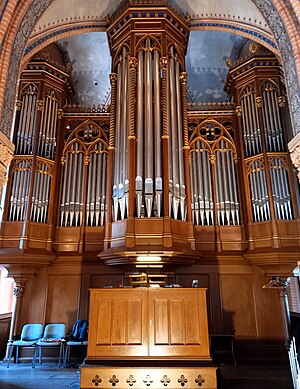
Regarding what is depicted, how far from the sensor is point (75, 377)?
6.04m

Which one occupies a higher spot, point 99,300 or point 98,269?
point 98,269

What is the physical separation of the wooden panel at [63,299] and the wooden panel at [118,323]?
2.90 m

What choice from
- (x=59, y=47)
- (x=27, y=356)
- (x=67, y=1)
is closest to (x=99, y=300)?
(x=27, y=356)

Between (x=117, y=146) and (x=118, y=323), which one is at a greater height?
(x=117, y=146)

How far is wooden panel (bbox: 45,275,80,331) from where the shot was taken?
770cm

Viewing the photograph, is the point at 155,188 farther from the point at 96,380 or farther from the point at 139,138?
the point at 96,380

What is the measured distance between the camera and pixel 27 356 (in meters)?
7.52

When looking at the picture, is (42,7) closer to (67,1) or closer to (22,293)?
(67,1)

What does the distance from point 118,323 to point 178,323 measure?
2.98 feet

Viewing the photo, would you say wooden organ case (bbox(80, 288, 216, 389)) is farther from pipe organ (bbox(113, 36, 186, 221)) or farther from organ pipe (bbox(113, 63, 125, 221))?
organ pipe (bbox(113, 63, 125, 221))

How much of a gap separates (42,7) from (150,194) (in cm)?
413

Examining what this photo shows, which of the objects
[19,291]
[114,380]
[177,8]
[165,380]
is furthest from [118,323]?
[177,8]

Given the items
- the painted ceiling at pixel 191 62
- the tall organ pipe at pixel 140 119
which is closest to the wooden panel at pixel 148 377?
the tall organ pipe at pixel 140 119

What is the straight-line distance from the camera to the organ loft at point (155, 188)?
7.04 m
